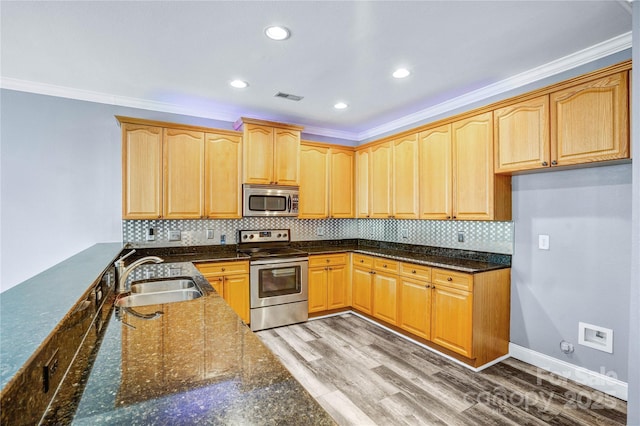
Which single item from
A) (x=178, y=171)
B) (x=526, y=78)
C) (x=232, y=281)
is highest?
(x=526, y=78)

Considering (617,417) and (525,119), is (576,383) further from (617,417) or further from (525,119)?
(525,119)

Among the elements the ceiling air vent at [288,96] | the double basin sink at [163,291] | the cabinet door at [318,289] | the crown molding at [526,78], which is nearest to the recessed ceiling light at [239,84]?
the ceiling air vent at [288,96]

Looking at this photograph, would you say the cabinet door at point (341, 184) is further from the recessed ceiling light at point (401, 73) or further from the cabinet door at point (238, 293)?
the recessed ceiling light at point (401, 73)

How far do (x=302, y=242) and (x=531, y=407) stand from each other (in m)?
3.08

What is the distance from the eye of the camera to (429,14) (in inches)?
77.4

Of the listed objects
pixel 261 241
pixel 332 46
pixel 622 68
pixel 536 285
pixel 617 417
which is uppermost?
pixel 332 46

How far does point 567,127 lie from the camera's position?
2395mm

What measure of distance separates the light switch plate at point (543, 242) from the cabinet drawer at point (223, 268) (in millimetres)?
2965

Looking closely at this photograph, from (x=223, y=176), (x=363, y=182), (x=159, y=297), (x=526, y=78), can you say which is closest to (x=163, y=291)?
(x=159, y=297)

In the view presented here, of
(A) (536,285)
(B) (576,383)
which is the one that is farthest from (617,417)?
(A) (536,285)

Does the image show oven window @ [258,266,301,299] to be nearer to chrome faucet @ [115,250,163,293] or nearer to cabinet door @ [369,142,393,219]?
cabinet door @ [369,142,393,219]

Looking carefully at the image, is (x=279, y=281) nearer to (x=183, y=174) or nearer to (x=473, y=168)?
(x=183, y=174)

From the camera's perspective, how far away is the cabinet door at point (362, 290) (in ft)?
13.0

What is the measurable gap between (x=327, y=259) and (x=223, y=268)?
1.39 meters
